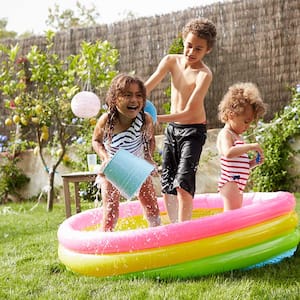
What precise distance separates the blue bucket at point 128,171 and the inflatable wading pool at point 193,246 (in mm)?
239

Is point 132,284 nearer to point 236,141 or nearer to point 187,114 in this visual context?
point 236,141

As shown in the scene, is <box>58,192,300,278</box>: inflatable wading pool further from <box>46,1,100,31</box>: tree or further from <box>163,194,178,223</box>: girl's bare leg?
<box>46,1,100,31</box>: tree

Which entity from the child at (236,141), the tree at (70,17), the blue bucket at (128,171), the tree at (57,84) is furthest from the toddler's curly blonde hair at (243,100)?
the tree at (70,17)

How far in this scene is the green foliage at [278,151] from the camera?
21.2 feet

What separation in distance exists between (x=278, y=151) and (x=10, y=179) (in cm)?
372

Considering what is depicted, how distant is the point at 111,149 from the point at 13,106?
15.2ft

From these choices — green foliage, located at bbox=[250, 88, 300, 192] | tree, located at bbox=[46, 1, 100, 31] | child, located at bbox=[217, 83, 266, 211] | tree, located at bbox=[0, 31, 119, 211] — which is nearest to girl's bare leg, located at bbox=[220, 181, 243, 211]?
child, located at bbox=[217, 83, 266, 211]

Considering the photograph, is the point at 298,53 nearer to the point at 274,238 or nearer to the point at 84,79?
the point at 84,79

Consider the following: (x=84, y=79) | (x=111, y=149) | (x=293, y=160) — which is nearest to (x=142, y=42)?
(x=84, y=79)

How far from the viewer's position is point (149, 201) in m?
3.47

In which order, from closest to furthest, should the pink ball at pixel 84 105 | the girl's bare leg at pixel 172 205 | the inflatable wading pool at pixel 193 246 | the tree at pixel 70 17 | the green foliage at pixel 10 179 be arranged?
the inflatable wading pool at pixel 193 246, the girl's bare leg at pixel 172 205, the pink ball at pixel 84 105, the green foliage at pixel 10 179, the tree at pixel 70 17

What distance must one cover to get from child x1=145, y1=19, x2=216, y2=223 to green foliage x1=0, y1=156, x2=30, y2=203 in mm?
4494

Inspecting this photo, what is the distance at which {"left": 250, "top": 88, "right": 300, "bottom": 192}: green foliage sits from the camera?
21.2ft

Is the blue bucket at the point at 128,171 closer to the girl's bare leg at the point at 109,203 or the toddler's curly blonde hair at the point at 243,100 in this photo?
the girl's bare leg at the point at 109,203
